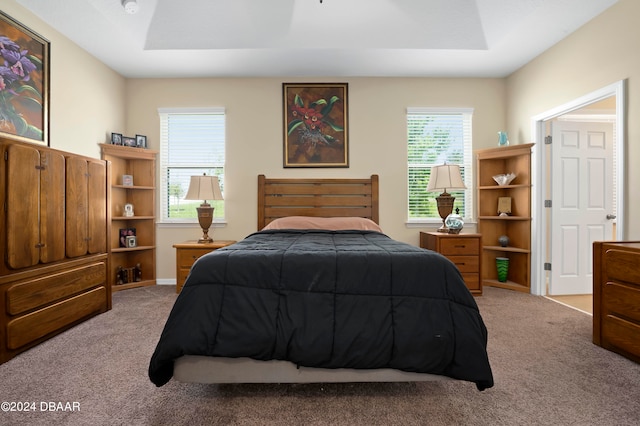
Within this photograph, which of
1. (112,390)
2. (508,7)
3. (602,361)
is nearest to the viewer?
(112,390)

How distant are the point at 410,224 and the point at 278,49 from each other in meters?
2.64

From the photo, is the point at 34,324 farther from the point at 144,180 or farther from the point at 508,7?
the point at 508,7

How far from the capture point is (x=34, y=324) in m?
2.21

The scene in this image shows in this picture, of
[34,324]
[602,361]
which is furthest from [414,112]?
[34,324]

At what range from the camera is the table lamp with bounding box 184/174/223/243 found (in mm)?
3590

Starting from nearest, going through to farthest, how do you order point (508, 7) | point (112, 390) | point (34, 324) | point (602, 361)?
point (112, 390) < point (602, 361) < point (34, 324) < point (508, 7)

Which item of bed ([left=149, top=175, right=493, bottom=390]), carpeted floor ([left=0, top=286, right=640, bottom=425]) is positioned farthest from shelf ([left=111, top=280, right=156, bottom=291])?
bed ([left=149, top=175, right=493, bottom=390])

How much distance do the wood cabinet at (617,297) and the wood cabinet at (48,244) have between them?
4.10 m

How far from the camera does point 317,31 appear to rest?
3.26 meters

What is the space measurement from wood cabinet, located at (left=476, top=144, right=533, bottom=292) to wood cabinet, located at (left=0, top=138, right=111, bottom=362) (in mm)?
4332

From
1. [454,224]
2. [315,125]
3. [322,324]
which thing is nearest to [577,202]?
[454,224]

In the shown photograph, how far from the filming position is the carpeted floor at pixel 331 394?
4.75ft

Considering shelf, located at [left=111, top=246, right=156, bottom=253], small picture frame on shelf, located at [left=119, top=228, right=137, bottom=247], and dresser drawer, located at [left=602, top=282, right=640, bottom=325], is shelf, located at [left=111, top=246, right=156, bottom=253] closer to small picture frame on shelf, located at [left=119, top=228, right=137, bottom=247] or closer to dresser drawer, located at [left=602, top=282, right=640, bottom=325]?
small picture frame on shelf, located at [left=119, top=228, right=137, bottom=247]

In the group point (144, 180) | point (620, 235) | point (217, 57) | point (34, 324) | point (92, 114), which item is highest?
point (217, 57)
